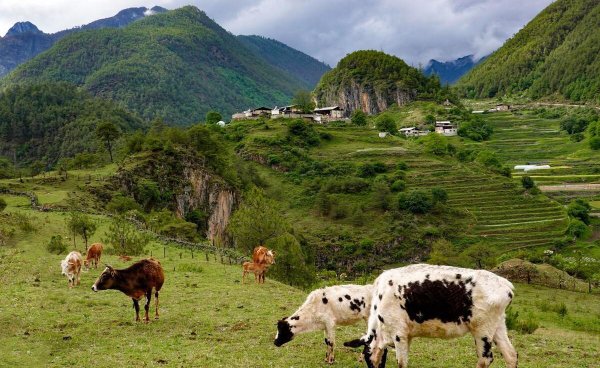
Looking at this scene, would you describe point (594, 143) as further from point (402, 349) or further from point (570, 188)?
point (402, 349)

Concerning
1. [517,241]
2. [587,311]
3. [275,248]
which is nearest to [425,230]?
[517,241]

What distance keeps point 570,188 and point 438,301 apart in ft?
438

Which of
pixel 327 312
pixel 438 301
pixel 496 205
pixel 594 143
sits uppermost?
pixel 438 301

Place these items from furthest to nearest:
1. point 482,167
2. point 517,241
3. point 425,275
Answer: point 482,167, point 517,241, point 425,275

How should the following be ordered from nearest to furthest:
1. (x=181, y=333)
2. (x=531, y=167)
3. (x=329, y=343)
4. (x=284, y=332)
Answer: (x=329, y=343) → (x=284, y=332) → (x=181, y=333) → (x=531, y=167)

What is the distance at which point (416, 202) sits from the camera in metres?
107

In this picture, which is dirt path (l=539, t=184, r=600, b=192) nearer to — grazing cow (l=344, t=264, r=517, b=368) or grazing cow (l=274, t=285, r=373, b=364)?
grazing cow (l=274, t=285, r=373, b=364)

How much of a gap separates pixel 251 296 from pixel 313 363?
38.1 feet

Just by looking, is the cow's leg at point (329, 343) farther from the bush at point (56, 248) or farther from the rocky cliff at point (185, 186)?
the rocky cliff at point (185, 186)

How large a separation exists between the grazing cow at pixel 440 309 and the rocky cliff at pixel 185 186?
71174 mm

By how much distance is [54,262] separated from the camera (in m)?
33.7

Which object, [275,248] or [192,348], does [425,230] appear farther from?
[192,348]

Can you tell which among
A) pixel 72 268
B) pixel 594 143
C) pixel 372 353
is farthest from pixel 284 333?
pixel 594 143

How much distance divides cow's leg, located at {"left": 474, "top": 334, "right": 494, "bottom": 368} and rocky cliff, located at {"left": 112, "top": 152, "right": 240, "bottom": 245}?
7298 centimetres
